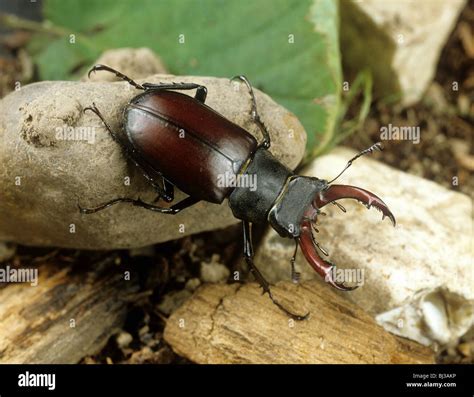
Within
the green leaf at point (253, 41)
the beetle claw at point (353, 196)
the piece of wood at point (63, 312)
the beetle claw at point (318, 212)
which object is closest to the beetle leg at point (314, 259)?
the beetle claw at point (318, 212)

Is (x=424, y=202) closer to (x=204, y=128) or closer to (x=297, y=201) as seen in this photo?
(x=297, y=201)

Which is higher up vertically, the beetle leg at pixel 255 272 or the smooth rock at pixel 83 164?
the smooth rock at pixel 83 164

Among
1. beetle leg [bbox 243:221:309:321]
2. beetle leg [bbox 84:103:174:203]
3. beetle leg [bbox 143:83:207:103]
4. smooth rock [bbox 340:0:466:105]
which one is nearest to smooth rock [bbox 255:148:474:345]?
beetle leg [bbox 243:221:309:321]

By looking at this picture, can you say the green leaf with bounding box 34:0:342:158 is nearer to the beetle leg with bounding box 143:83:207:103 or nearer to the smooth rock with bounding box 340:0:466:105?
the beetle leg with bounding box 143:83:207:103

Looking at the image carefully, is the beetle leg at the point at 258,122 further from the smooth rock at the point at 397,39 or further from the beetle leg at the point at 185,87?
the smooth rock at the point at 397,39

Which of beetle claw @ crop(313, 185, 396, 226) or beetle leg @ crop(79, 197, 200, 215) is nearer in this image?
beetle claw @ crop(313, 185, 396, 226)

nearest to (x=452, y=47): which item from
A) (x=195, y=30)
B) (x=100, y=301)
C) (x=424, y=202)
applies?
(x=424, y=202)
